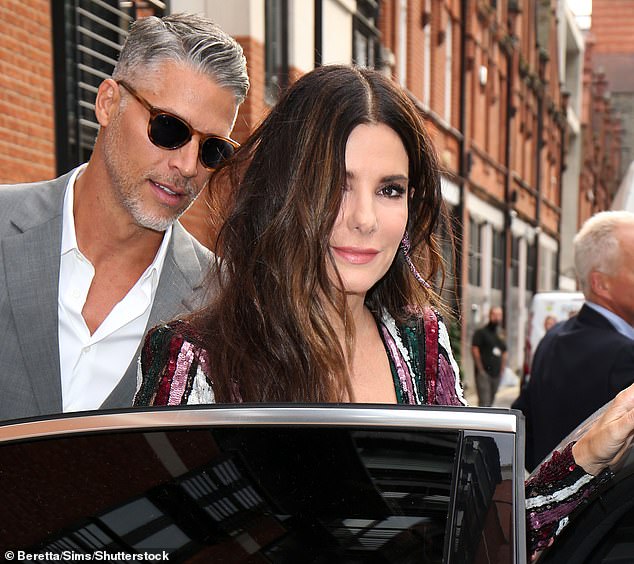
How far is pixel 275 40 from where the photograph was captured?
33.6ft

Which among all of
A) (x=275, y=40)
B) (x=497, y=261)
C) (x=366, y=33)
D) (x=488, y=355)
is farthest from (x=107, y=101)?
(x=497, y=261)

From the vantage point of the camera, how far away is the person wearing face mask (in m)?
15.5

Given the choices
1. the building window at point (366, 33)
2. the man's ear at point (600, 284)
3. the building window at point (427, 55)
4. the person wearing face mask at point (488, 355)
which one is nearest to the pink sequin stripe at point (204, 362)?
the man's ear at point (600, 284)

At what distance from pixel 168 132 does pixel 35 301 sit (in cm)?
52

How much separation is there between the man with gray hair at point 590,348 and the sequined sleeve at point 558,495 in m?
2.58

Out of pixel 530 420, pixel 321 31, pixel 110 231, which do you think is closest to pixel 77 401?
pixel 110 231

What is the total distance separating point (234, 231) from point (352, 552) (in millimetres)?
844

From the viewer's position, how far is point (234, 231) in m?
2.04

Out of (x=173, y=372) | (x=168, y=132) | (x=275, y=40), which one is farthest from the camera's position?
(x=275, y=40)

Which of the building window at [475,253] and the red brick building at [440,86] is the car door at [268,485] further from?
the building window at [475,253]

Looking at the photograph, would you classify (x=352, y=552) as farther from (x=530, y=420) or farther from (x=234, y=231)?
(x=530, y=420)

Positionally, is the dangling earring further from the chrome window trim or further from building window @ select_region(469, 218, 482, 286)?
building window @ select_region(469, 218, 482, 286)

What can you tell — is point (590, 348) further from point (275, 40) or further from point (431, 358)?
point (275, 40)

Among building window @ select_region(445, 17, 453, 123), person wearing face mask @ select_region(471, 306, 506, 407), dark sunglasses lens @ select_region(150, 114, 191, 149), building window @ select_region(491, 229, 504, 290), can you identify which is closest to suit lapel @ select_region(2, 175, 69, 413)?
dark sunglasses lens @ select_region(150, 114, 191, 149)
